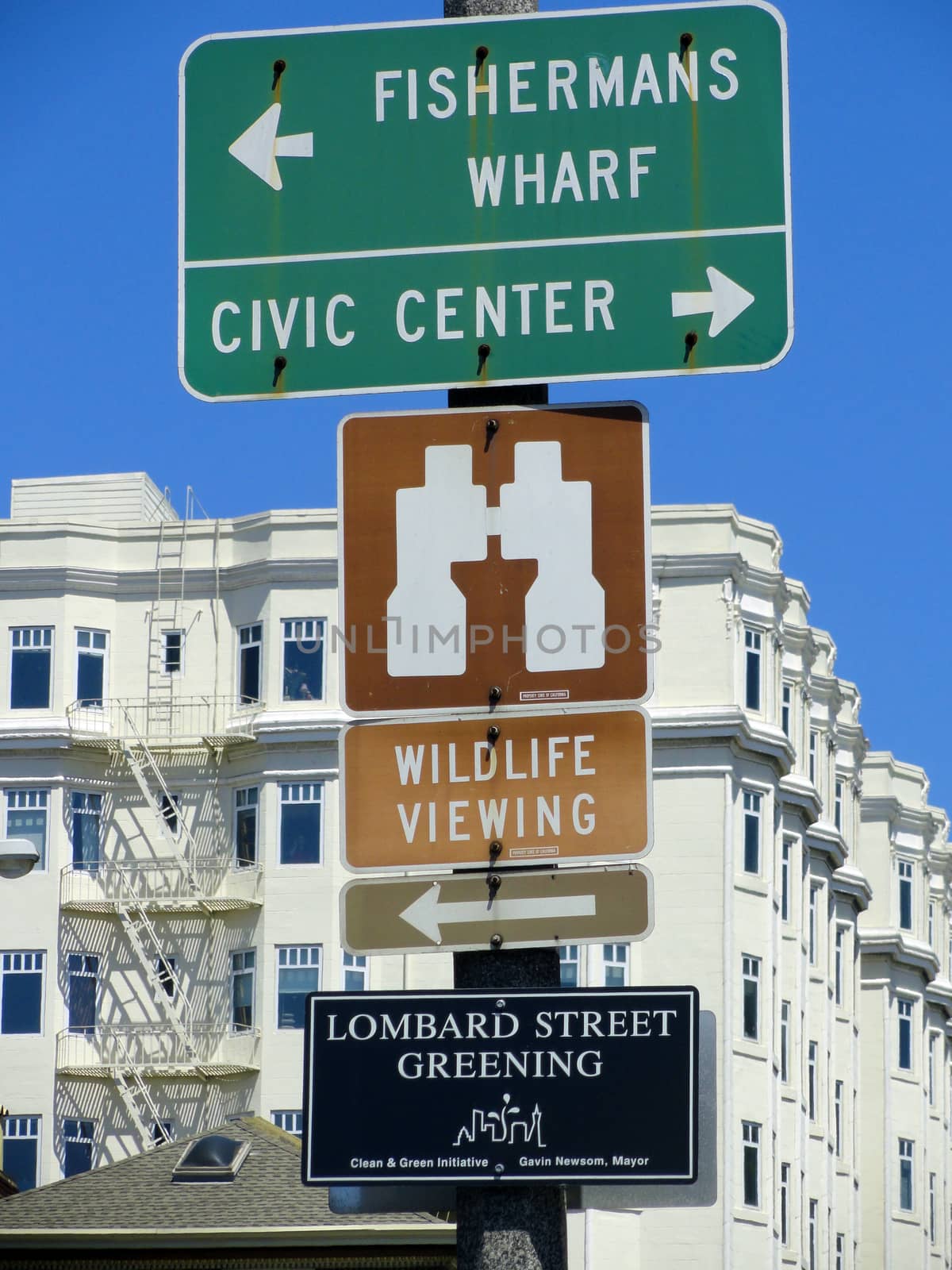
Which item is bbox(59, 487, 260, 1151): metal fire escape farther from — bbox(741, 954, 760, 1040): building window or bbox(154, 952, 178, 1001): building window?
bbox(741, 954, 760, 1040): building window

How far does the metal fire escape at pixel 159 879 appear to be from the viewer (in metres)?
50.4

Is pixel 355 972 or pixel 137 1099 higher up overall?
pixel 355 972

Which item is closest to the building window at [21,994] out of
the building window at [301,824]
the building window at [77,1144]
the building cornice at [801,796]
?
the building window at [77,1144]

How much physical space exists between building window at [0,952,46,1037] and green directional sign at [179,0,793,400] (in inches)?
1842

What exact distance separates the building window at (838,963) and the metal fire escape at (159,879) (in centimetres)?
1805

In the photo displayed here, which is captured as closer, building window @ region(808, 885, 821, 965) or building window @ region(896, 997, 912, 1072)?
building window @ region(808, 885, 821, 965)

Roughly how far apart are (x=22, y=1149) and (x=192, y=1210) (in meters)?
24.3

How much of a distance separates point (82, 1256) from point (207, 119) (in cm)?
2282

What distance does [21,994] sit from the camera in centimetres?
5081

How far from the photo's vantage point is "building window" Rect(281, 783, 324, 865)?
50750 mm

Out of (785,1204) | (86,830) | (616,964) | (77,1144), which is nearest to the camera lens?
(616,964)

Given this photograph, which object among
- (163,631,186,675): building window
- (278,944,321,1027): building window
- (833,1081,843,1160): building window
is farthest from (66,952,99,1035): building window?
(833,1081,843,1160): building window

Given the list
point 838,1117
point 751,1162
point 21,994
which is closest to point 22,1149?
point 21,994

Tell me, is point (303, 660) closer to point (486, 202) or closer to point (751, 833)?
point (751, 833)
